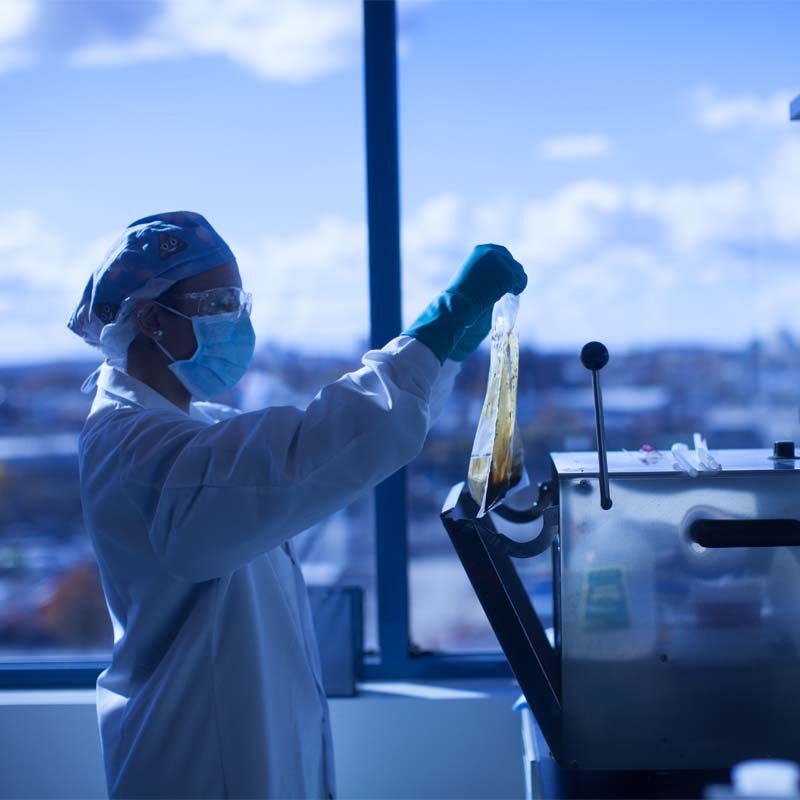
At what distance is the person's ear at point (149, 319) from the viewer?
1.16 m

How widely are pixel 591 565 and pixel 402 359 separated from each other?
1.17ft

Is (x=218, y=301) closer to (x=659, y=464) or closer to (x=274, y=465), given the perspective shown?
(x=274, y=465)

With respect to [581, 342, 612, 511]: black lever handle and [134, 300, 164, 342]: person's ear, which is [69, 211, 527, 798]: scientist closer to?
[134, 300, 164, 342]: person's ear

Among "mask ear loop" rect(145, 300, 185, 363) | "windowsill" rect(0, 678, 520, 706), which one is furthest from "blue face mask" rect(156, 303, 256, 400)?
"windowsill" rect(0, 678, 520, 706)

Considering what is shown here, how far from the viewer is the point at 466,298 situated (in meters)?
1.05

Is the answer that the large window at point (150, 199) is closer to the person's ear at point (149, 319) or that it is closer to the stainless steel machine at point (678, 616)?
the person's ear at point (149, 319)

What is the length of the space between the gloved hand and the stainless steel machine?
0.51 feet

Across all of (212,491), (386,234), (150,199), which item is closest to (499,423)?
(212,491)

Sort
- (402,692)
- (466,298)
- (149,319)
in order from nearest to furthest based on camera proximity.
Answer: (466,298)
(149,319)
(402,692)

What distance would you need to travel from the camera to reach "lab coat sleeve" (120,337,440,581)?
0.94 m

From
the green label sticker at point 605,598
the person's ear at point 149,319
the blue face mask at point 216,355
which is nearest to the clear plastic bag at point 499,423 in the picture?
the green label sticker at point 605,598

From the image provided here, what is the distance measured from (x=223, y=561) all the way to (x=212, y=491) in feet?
0.30

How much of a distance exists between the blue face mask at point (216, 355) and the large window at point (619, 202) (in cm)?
65

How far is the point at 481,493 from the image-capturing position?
1109 mm
